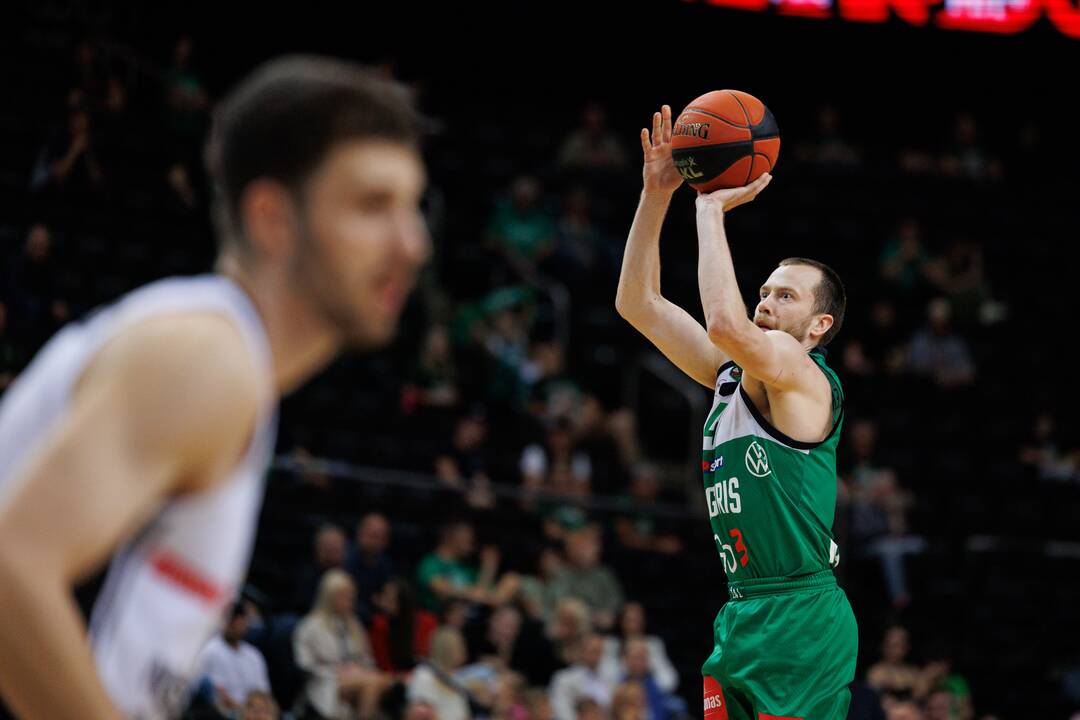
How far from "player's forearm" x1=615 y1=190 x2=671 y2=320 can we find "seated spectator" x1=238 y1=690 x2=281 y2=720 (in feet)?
13.9

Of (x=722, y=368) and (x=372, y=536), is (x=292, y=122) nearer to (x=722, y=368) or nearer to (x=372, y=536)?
(x=722, y=368)

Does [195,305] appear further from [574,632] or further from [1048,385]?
[1048,385]

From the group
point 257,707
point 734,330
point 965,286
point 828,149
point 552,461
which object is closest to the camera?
point 734,330

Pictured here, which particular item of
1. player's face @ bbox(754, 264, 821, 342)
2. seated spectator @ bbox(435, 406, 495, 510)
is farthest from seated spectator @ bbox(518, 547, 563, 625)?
player's face @ bbox(754, 264, 821, 342)

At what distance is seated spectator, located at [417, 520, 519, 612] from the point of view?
36.5 ft

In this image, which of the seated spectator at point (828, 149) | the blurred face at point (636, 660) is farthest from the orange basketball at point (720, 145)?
the seated spectator at point (828, 149)

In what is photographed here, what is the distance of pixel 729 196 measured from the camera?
5.34 meters

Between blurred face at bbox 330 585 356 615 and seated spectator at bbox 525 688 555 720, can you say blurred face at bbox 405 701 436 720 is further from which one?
seated spectator at bbox 525 688 555 720

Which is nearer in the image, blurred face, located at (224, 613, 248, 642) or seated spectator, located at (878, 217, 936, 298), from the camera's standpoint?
blurred face, located at (224, 613, 248, 642)

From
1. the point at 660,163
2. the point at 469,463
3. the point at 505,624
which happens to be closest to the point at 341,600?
the point at 505,624

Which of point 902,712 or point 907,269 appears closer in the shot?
point 902,712

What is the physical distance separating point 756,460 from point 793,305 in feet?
1.99

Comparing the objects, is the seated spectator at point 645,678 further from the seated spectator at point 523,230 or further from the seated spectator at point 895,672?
the seated spectator at point 523,230

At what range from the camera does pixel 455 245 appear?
15.4 metres
